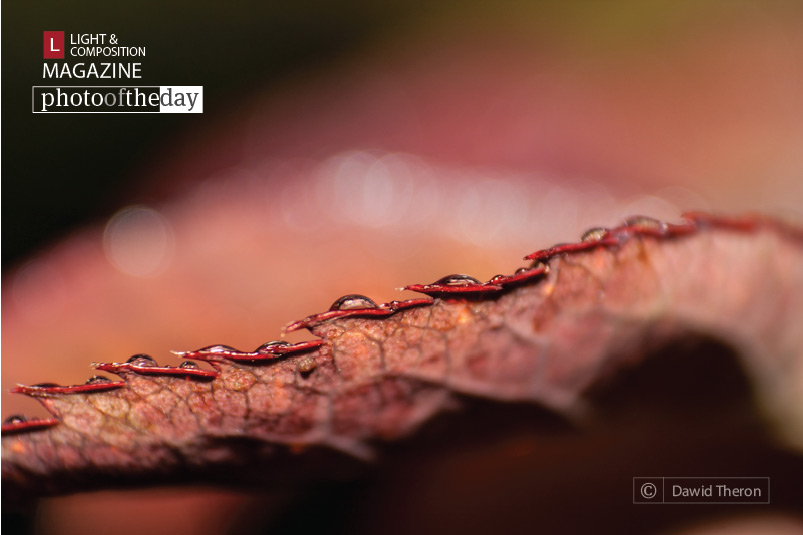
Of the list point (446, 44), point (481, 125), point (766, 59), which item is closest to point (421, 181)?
point (481, 125)

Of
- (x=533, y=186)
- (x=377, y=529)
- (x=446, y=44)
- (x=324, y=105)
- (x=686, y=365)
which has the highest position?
(x=446, y=44)

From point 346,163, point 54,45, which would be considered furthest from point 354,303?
point 54,45

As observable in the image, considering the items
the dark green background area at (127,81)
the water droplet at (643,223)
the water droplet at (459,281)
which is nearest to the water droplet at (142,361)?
the water droplet at (459,281)

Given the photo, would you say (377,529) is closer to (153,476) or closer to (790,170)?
(153,476)

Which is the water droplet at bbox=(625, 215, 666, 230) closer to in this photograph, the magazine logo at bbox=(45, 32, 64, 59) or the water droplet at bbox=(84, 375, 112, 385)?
the water droplet at bbox=(84, 375, 112, 385)

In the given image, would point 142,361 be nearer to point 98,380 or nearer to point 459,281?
point 98,380

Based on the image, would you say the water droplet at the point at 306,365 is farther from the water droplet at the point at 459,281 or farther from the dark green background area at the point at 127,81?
the dark green background area at the point at 127,81

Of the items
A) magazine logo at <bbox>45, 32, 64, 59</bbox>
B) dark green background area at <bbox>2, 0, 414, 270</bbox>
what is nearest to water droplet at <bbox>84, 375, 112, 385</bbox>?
dark green background area at <bbox>2, 0, 414, 270</bbox>
